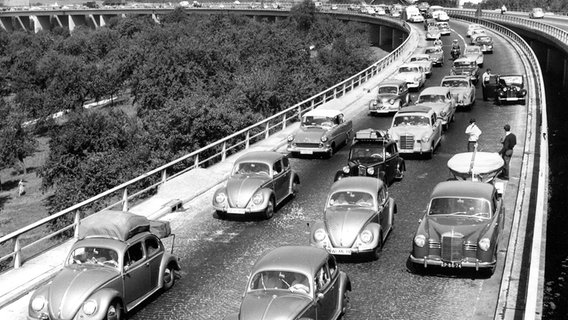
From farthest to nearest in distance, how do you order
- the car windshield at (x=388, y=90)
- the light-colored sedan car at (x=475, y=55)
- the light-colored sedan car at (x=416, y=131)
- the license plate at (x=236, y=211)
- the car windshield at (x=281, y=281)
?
1. the light-colored sedan car at (x=475, y=55)
2. the car windshield at (x=388, y=90)
3. the light-colored sedan car at (x=416, y=131)
4. the license plate at (x=236, y=211)
5. the car windshield at (x=281, y=281)

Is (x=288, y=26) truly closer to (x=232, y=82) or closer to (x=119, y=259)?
(x=232, y=82)

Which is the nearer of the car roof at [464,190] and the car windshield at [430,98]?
the car roof at [464,190]

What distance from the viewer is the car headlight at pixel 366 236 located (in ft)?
55.0

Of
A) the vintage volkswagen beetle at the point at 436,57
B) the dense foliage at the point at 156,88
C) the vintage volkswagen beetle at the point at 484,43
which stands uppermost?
the vintage volkswagen beetle at the point at 436,57

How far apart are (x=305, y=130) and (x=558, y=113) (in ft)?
105

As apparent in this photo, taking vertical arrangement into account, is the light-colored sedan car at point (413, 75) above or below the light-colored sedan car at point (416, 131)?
below

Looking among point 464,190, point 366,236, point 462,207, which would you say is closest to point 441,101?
point 464,190

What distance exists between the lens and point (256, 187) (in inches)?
808

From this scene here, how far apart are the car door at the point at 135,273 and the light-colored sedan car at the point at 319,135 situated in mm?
13975

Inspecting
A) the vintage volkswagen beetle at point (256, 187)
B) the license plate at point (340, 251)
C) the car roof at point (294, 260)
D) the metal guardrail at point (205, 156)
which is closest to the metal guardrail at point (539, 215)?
the car roof at point (294, 260)

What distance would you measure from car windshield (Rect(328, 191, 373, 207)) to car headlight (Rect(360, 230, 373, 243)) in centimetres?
109

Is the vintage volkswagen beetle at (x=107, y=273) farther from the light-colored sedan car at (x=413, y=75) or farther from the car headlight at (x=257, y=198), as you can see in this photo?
the light-colored sedan car at (x=413, y=75)

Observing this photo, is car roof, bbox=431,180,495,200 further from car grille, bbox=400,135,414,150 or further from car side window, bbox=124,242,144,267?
car grille, bbox=400,135,414,150

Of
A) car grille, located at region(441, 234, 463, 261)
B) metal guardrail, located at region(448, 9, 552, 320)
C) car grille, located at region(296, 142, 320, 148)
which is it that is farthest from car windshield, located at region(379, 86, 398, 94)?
car grille, located at region(441, 234, 463, 261)
